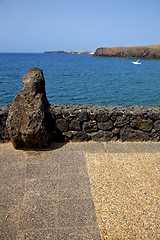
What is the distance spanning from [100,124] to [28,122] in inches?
88.5

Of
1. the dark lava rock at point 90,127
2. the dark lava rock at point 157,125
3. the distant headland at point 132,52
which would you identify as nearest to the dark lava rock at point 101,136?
the dark lava rock at point 90,127

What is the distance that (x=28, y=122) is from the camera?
584 cm

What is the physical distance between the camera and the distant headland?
10994cm

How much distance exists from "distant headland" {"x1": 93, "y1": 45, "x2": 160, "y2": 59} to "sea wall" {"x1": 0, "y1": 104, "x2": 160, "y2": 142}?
111337 millimetres

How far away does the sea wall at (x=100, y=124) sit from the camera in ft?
21.5

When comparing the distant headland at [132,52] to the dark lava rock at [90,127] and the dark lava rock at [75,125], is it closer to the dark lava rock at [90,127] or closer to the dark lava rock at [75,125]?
the dark lava rock at [90,127]

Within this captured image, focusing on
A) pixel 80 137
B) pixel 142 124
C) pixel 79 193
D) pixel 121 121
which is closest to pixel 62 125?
pixel 80 137

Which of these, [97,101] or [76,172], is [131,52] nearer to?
[97,101]

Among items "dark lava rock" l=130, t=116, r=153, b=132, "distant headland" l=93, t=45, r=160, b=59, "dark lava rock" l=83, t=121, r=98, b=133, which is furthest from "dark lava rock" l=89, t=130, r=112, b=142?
"distant headland" l=93, t=45, r=160, b=59

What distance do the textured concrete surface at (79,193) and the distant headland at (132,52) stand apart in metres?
113

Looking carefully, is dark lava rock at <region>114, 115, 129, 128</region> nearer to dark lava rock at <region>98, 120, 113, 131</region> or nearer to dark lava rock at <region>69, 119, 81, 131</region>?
dark lava rock at <region>98, 120, 113, 131</region>

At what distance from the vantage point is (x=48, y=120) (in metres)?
6.59

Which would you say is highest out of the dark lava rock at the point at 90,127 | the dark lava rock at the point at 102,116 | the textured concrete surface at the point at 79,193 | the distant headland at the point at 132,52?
the distant headland at the point at 132,52

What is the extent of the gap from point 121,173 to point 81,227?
1.88 meters
